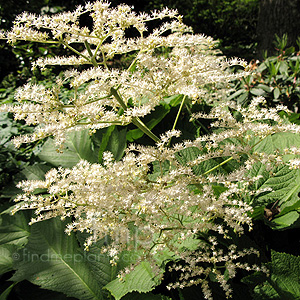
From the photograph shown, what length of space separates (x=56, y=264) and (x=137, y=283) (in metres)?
0.54

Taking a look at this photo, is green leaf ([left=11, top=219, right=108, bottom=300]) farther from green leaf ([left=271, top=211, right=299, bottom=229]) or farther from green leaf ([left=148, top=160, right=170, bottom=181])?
green leaf ([left=271, top=211, right=299, bottom=229])

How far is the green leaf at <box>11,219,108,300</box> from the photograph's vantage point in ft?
5.04

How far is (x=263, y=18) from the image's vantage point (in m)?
4.71

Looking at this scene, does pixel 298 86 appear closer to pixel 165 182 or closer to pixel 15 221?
pixel 165 182

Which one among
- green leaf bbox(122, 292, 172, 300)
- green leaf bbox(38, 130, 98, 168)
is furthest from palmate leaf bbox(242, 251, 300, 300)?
green leaf bbox(38, 130, 98, 168)

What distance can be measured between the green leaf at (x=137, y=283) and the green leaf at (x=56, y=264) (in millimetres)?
211

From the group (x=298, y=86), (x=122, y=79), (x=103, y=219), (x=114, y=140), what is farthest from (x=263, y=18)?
(x=103, y=219)

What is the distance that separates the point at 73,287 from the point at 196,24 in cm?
833

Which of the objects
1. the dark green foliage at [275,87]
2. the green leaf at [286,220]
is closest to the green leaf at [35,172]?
the green leaf at [286,220]

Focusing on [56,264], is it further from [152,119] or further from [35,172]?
[152,119]

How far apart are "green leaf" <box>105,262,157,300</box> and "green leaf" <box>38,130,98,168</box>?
97cm

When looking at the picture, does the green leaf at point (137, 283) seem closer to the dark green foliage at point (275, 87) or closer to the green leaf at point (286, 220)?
the green leaf at point (286, 220)

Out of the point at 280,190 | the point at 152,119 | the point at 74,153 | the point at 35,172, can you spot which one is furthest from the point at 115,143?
the point at 280,190

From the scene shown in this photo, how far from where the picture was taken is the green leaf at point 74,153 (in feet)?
7.38
